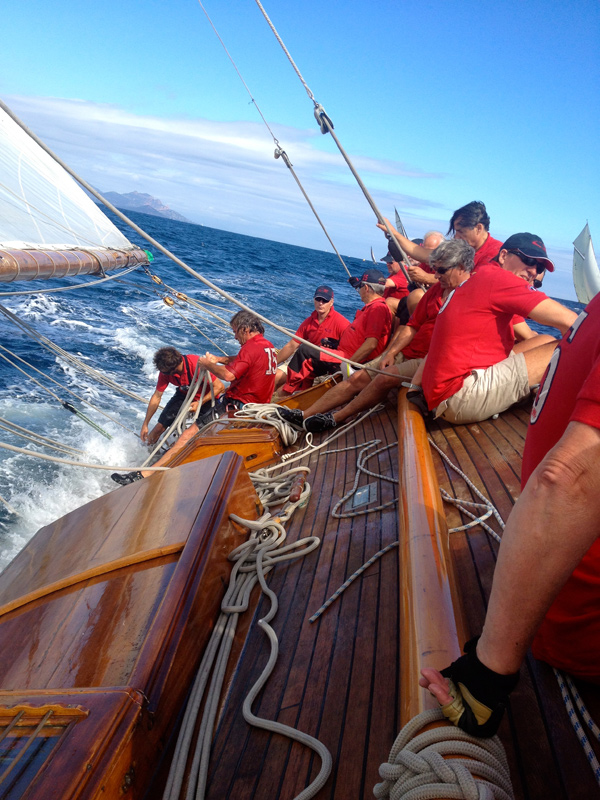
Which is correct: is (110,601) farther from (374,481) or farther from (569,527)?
(374,481)

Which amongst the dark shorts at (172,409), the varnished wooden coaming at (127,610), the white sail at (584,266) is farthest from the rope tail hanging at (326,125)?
the white sail at (584,266)

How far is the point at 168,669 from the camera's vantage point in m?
1.17

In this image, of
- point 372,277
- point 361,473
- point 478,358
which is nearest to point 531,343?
point 478,358

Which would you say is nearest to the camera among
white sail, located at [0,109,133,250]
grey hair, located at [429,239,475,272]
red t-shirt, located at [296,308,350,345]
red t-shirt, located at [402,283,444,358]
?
grey hair, located at [429,239,475,272]

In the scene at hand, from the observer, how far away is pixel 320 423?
357 cm

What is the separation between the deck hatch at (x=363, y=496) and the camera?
7.23 ft

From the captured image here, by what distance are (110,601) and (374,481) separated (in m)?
A: 1.34

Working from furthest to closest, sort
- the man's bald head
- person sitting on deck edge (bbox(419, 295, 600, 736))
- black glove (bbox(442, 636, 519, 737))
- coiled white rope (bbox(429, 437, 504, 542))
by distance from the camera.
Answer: the man's bald head, coiled white rope (bbox(429, 437, 504, 542)), black glove (bbox(442, 636, 519, 737)), person sitting on deck edge (bbox(419, 295, 600, 736))

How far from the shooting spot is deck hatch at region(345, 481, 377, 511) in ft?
7.23

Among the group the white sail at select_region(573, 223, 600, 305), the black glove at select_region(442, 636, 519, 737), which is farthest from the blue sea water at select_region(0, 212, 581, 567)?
the white sail at select_region(573, 223, 600, 305)

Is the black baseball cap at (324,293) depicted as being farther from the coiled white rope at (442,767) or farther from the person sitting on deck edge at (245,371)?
A: the coiled white rope at (442,767)

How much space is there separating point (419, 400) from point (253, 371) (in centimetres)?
206

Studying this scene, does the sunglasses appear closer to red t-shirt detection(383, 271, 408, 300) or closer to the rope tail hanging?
the rope tail hanging

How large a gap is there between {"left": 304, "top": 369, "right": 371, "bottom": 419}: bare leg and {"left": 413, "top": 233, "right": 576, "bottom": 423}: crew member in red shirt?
120 centimetres
